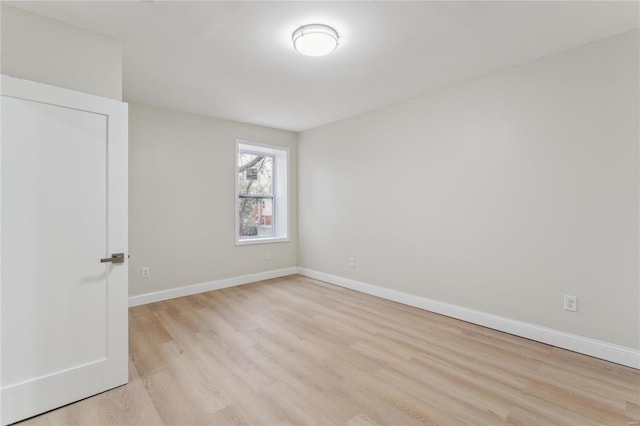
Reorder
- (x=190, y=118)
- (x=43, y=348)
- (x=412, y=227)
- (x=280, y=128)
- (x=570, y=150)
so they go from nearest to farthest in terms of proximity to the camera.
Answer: (x=43, y=348), (x=570, y=150), (x=412, y=227), (x=190, y=118), (x=280, y=128)

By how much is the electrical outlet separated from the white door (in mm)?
3475

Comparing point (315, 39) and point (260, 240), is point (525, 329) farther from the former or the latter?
point (260, 240)

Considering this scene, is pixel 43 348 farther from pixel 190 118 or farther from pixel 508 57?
pixel 508 57

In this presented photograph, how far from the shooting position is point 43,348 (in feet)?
5.86

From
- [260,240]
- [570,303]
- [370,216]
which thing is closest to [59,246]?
[260,240]

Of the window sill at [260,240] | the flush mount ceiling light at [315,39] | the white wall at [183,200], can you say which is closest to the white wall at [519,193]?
the window sill at [260,240]

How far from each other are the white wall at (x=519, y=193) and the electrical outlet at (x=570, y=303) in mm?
45

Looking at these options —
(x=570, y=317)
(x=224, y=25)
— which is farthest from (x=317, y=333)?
(x=224, y=25)

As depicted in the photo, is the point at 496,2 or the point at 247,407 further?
the point at 496,2

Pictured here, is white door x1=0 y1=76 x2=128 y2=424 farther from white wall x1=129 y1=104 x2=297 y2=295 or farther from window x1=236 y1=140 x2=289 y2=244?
window x1=236 y1=140 x2=289 y2=244

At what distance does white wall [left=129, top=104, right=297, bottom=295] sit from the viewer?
3.69m

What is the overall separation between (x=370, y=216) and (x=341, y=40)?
2348 mm

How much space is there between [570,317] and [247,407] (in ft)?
8.75

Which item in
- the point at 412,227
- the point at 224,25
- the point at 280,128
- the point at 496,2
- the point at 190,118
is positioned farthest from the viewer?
the point at 280,128
